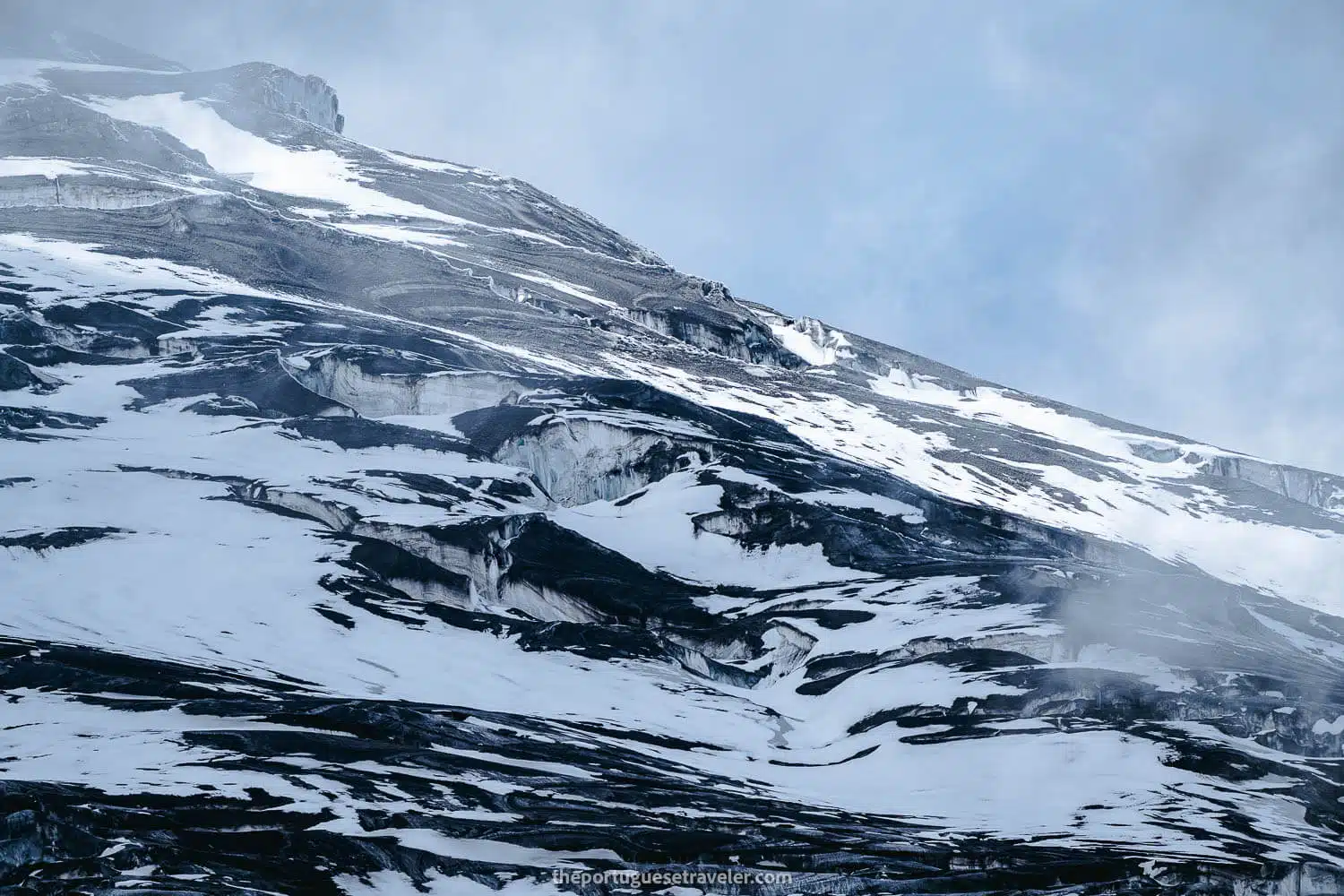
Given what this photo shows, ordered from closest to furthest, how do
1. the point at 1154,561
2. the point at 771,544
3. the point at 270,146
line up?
the point at 771,544
the point at 1154,561
the point at 270,146

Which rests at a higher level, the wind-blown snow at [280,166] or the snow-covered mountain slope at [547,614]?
the wind-blown snow at [280,166]

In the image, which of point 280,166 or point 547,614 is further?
point 280,166

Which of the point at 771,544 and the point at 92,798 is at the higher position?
the point at 771,544

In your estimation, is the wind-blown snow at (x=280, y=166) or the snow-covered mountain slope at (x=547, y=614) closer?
the snow-covered mountain slope at (x=547, y=614)

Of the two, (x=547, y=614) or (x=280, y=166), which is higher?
(x=280, y=166)

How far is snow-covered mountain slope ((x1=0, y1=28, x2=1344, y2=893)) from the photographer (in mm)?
43406

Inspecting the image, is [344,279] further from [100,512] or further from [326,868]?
[326,868]

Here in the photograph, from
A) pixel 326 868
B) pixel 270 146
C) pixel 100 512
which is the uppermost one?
pixel 270 146

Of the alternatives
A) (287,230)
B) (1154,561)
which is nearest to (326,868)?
(1154,561)

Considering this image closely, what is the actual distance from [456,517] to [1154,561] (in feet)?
197

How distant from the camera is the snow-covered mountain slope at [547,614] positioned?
43.4 meters

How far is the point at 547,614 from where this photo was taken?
246ft

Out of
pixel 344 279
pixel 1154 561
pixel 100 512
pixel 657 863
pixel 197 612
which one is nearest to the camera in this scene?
pixel 657 863

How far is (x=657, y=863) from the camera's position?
4138 centimetres
